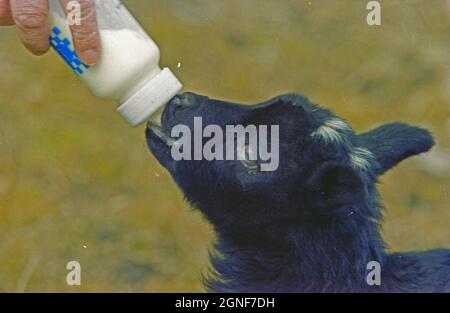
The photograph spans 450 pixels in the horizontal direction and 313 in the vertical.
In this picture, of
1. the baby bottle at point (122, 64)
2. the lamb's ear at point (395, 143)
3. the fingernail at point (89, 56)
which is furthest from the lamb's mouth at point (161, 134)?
the lamb's ear at point (395, 143)

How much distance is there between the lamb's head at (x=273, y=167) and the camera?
1.83 meters

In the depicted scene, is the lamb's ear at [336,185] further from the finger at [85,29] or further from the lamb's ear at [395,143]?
the finger at [85,29]

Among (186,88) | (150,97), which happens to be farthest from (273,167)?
(186,88)

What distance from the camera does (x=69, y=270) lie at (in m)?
2.47

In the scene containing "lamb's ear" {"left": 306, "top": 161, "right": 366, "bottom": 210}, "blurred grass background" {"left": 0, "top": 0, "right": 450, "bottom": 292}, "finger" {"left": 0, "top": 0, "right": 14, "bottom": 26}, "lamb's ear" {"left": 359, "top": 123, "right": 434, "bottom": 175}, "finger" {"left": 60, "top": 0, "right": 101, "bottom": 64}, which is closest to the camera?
"finger" {"left": 60, "top": 0, "right": 101, "bottom": 64}

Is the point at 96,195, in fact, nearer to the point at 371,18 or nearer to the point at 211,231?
the point at 211,231

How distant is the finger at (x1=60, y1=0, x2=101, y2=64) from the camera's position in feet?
5.15

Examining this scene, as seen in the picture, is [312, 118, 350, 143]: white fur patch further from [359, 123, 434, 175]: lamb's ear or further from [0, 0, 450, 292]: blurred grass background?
[0, 0, 450, 292]: blurred grass background

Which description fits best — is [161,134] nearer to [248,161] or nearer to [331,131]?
[248,161]

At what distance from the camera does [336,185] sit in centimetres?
181

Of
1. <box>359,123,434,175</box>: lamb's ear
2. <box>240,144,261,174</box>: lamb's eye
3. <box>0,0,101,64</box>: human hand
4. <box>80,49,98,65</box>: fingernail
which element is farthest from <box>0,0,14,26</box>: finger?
<box>359,123,434,175</box>: lamb's ear

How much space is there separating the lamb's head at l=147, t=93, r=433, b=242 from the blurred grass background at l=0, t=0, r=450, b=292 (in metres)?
0.35

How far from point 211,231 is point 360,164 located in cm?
38

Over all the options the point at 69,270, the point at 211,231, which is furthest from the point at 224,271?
the point at 69,270
